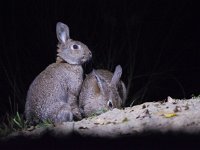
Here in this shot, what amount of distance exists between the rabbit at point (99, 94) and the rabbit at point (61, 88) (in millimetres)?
155

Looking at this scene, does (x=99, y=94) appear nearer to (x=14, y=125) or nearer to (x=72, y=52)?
(x=72, y=52)

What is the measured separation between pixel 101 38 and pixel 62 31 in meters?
2.13

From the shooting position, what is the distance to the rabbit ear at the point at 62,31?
10234mm

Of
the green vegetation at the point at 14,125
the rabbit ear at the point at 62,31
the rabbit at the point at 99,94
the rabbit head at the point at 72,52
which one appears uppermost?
the rabbit ear at the point at 62,31

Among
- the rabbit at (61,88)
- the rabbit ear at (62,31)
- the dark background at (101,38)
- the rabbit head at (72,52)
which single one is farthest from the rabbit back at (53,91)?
the dark background at (101,38)

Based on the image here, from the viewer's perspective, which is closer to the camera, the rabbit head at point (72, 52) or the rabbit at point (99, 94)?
the rabbit at point (99, 94)

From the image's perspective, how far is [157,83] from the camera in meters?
12.5

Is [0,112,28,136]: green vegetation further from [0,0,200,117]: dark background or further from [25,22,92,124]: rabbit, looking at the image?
[0,0,200,117]: dark background

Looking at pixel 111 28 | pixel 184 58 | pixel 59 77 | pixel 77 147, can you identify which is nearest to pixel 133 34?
pixel 111 28

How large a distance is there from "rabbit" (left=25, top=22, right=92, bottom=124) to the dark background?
1667 mm

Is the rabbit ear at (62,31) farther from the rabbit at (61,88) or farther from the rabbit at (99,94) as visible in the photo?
the rabbit at (99,94)

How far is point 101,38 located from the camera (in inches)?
484

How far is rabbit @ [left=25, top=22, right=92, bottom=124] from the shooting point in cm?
946

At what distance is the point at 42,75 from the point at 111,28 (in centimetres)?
270
